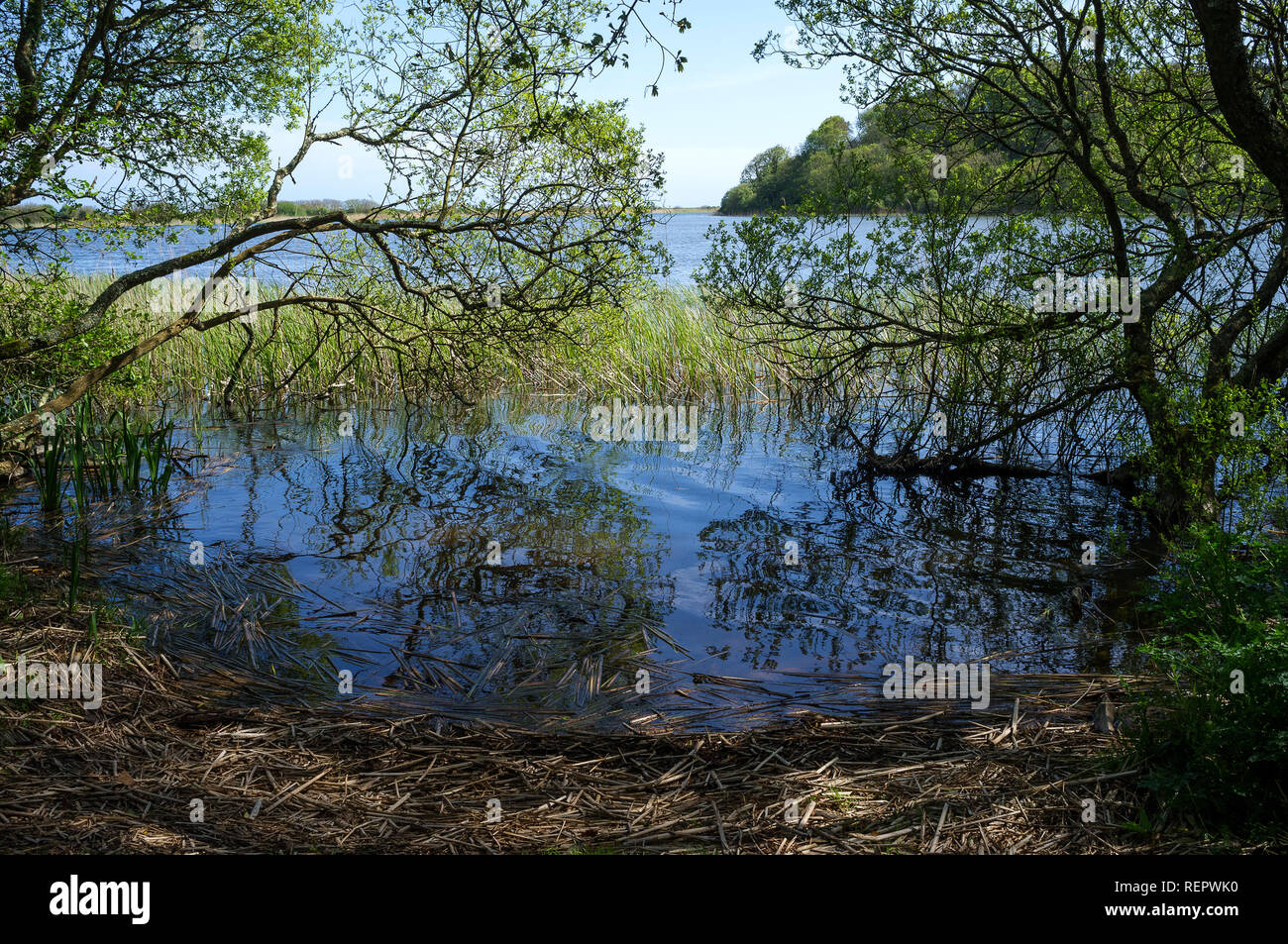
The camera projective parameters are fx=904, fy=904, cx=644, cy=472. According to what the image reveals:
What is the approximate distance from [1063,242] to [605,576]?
5.43 m

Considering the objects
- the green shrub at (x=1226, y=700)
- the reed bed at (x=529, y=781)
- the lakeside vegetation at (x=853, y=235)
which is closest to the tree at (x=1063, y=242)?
the lakeside vegetation at (x=853, y=235)

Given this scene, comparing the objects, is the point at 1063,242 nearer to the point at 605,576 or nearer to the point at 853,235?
the point at 853,235

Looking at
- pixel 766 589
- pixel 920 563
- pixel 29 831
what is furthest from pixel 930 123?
pixel 29 831

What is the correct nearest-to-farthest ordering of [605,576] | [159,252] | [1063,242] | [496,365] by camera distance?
[605,576], [1063,242], [496,365], [159,252]

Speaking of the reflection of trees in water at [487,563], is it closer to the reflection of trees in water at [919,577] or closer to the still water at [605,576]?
the still water at [605,576]

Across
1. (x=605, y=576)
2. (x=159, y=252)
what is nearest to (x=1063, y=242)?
(x=605, y=576)

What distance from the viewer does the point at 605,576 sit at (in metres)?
6.80

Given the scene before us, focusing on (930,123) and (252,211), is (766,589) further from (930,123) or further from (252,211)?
(252,211)

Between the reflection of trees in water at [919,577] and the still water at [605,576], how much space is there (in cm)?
3

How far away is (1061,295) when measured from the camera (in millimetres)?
8641

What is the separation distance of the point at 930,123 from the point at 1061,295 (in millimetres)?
2095

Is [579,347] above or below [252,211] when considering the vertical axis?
below

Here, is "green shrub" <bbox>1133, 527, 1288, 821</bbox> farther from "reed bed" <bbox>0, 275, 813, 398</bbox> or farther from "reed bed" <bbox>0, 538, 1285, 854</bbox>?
"reed bed" <bbox>0, 275, 813, 398</bbox>

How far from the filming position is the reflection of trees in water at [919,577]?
566cm
